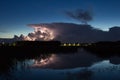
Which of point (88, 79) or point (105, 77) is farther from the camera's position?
point (105, 77)

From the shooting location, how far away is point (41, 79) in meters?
27.1

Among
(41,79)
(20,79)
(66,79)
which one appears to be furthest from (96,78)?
(20,79)

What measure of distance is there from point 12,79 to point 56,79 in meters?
4.75

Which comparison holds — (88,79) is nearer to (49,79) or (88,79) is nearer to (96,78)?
(96,78)

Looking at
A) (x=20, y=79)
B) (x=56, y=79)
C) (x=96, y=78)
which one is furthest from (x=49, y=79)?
(x=96, y=78)

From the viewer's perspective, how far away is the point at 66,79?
25828 millimetres

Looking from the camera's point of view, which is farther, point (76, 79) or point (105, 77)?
point (105, 77)

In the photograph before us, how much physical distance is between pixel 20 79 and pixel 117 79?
10.4m

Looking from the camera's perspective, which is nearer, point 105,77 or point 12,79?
point 12,79

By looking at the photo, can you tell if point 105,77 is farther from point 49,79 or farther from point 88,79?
point 49,79

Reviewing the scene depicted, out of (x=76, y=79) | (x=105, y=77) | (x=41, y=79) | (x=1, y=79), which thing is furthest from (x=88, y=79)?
(x=1, y=79)

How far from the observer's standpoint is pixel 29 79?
2669 centimetres

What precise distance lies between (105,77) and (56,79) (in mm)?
5682

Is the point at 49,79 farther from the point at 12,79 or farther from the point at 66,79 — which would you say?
the point at 12,79
